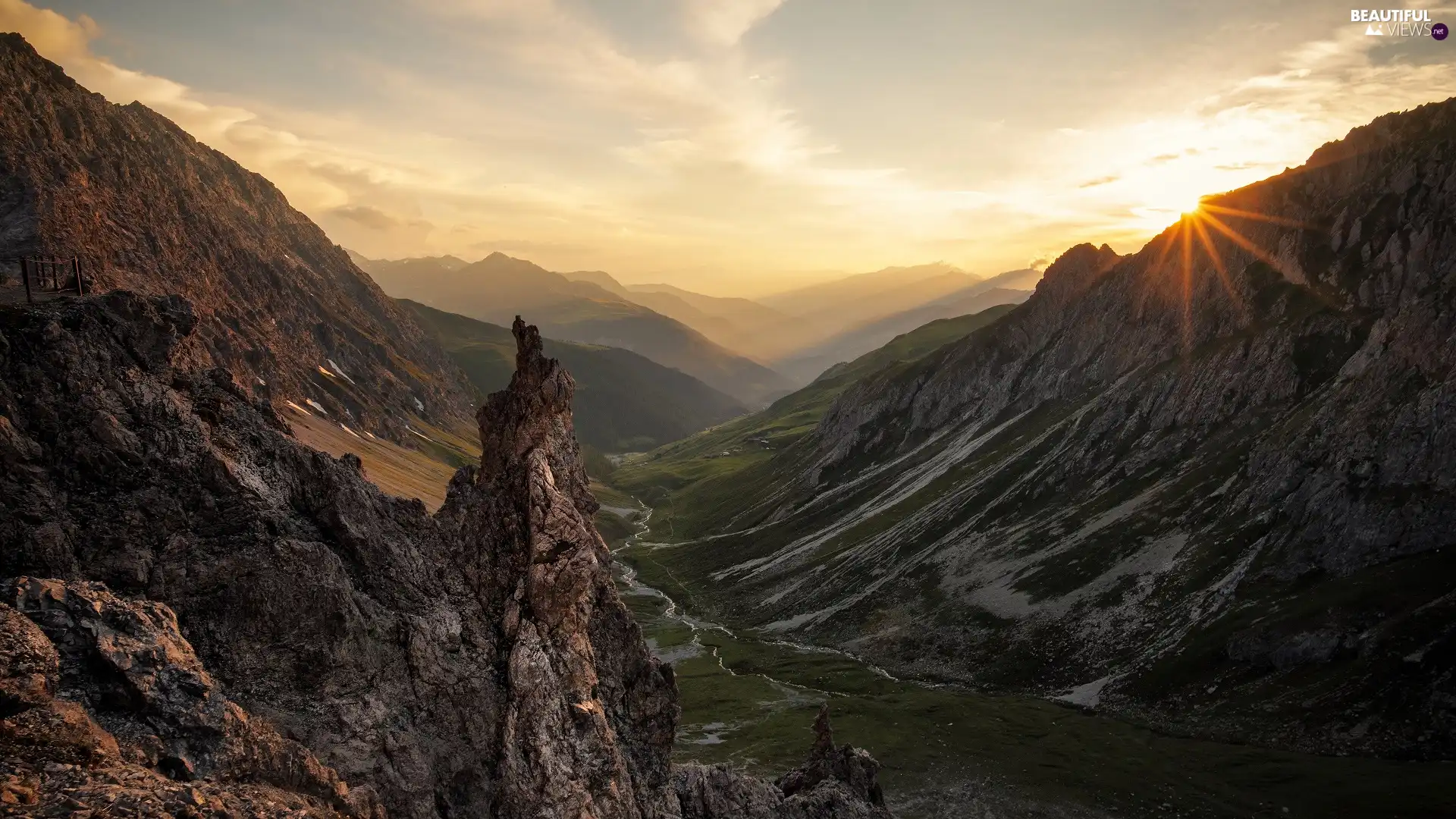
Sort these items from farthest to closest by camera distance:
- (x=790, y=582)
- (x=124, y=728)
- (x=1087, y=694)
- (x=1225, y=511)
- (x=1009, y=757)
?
(x=790, y=582), (x=1225, y=511), (x=1087, y=694), (x=1009, y=757), (x=124, y=728)

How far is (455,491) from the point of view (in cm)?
4288

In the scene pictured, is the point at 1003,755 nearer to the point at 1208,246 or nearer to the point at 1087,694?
the point at 1087,694

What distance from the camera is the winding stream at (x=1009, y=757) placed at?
69.9 metres

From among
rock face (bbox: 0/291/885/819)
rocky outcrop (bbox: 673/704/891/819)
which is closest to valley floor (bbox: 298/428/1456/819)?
rocky outcrop (bbox: 673/704/891/819)

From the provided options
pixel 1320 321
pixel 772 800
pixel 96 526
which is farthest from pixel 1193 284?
pixel 96 526

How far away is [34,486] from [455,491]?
753 inches

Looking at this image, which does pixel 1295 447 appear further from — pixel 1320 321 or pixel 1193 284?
pixel 1193 284

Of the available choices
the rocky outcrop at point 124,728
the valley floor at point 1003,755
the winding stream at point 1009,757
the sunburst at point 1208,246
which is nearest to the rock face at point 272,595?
the rocky outcrop at point 124,728

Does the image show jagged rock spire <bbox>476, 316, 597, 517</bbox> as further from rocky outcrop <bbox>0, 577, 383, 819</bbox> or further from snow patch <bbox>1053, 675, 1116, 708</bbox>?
snow patch <bbox>1053, 675, 1116, 708</bbox>

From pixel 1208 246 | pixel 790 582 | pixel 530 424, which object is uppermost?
pixel 1208 246

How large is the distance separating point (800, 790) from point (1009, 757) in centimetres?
4282

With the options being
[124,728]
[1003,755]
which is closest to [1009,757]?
[1003,755]

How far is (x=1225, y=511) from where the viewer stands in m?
116

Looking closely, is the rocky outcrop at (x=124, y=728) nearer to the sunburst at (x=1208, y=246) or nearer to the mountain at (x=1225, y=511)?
the mountain at (x=1225, y=511)
